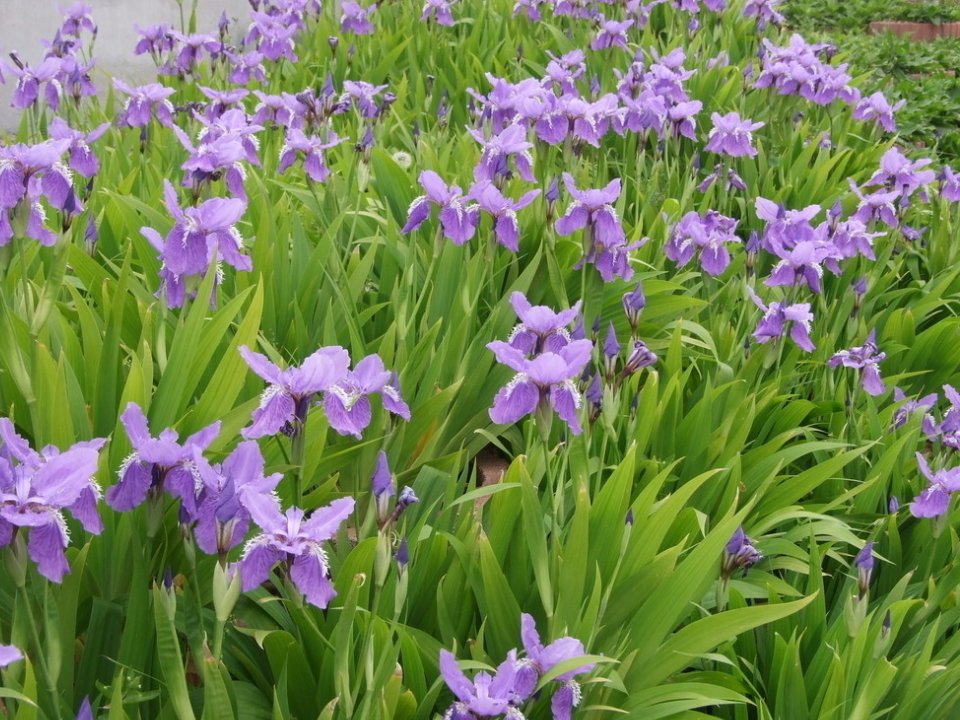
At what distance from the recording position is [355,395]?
1543 mm

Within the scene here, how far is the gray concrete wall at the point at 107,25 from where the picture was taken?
5191 millimetres

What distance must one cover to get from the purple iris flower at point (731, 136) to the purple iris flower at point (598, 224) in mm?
1309

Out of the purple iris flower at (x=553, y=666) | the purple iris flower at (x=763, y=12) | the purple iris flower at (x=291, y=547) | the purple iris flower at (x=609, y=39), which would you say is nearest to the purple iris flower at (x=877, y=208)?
the purple iris flower at (x=609, y=39)

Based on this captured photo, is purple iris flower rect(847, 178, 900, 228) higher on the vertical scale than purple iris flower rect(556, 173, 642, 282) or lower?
lower

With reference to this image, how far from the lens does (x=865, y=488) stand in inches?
87.8

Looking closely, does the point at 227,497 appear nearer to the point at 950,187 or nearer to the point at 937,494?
the point at 937,494

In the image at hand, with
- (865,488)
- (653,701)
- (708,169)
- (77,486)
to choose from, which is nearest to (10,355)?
(77,486)

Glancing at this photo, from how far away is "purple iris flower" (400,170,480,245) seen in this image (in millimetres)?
2229

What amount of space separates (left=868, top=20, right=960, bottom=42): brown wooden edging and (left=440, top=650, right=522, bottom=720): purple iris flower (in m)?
8.89

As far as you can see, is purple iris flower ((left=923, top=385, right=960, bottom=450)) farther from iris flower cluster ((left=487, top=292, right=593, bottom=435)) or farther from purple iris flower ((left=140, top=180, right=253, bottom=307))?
purple iris flower ((left=140, top=180, right=253, bottom=307))

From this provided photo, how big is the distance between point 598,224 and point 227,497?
1272 millimetres

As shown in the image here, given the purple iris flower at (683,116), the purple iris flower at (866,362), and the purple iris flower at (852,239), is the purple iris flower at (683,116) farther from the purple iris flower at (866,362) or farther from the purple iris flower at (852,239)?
the purple iris flower at (866,362)

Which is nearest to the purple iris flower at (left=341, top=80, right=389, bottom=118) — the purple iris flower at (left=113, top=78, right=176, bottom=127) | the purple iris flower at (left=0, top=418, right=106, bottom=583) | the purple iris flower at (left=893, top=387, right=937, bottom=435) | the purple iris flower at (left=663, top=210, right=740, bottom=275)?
the purple iris flower at (left=113, top=78, right=176, bottom=127)

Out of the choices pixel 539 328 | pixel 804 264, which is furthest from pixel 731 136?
pixel 539 328
